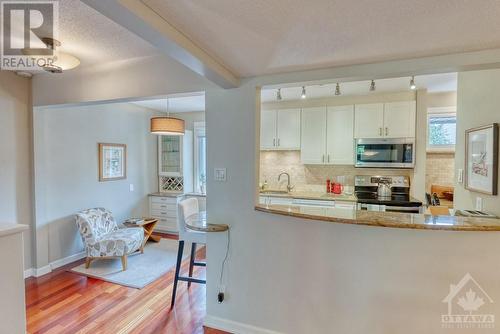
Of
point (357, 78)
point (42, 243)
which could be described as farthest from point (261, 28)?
point (42, 243)

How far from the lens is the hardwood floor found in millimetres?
2260

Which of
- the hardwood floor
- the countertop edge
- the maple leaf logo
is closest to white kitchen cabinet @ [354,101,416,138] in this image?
the maple leaf logo

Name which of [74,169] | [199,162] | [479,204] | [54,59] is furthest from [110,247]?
[479,204]

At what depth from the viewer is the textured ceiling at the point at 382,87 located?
10.4 feet

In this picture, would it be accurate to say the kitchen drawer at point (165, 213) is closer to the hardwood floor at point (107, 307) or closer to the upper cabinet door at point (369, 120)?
the hardwood floor at point (107, 307)

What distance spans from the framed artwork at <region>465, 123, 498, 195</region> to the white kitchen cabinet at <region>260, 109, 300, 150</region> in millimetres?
2358

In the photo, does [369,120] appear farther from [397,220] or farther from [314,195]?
[397,220]

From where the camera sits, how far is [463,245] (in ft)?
5.41

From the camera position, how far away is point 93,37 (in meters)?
2.10

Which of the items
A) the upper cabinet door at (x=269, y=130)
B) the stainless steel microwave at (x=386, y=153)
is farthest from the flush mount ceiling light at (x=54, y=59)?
the stainless steel microwave at (x=386, y=153)

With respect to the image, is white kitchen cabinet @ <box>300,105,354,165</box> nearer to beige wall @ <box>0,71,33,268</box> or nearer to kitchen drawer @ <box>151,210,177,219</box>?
kitchen drawer @ <box>151,210,177,219</box>

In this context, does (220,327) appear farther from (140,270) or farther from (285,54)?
(285,54)

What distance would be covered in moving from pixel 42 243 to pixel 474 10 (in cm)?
467

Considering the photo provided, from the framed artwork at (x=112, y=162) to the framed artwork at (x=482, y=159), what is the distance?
4.81 meters
